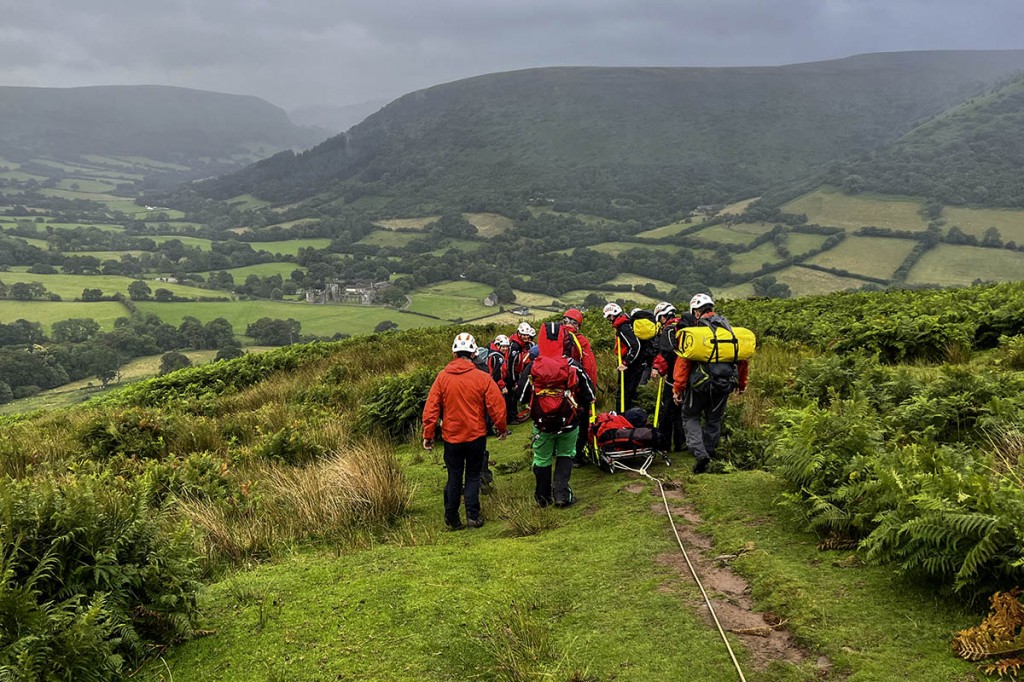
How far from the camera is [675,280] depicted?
287 feet

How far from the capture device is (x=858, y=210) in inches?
4486

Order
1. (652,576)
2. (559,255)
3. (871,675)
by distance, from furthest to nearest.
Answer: (559,255), (652,576), (871,675)

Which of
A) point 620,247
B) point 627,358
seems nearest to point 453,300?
point 620,247

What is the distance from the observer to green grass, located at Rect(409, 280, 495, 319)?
230 feet

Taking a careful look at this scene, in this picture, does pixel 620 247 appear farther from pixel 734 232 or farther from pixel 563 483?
pixel 563 483

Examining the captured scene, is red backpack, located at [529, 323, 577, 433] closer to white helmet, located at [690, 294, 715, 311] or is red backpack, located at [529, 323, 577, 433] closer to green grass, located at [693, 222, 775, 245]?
white helmet, located at [690, 294, 715, 311]

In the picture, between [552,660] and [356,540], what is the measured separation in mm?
3241

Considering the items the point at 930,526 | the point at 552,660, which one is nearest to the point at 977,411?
the point at 930,526

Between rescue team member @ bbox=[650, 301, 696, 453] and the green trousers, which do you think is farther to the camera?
rescue team member @ bbox=[650, 301, 696, 453]

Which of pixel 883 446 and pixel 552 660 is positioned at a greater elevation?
pixel 883 446

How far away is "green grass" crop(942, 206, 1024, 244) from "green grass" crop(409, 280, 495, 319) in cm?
7363

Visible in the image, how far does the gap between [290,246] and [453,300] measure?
72460 millimetres

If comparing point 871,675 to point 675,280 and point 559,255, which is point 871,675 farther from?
point 559,255

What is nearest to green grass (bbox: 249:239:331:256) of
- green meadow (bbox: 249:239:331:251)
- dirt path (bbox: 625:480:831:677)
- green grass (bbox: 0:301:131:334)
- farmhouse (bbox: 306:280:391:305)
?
green meadow (bbox: 249:239:331:251)
